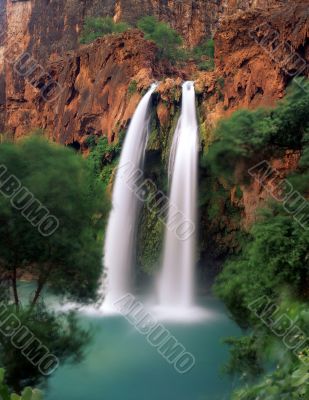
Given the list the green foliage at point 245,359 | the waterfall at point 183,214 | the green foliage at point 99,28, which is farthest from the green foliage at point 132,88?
the green foliage at point 245,359

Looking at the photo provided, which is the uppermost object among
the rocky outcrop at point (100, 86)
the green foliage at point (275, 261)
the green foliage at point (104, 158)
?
the rocky outcrop at point (100, 86)

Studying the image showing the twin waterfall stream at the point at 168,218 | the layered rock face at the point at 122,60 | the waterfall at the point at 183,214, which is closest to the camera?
the layered rock face at the point at 122,60

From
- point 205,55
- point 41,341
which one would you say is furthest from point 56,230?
point 205,55

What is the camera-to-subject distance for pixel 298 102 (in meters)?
7.39

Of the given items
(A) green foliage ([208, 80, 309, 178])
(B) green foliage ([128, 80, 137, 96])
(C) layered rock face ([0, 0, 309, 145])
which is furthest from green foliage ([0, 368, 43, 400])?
(B) green foliage ([128, 80, 137, 96])

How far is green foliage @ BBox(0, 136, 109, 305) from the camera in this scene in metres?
6.13

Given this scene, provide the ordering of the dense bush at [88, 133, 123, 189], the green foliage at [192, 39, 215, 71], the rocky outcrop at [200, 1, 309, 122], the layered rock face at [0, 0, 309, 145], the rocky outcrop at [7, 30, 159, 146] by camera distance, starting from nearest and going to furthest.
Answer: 1. the rocky outcrop at [200, 1, 309, 122]
2. the layered rock face at [0, 0, 309, 145]
3. the dense bush at [88, 133, 123, 189]
4. the rocky outcrop at [7, 30, 159, 146]
5. the green foliage at [192, 39, 215, 71]

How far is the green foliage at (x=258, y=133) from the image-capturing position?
23.7ft

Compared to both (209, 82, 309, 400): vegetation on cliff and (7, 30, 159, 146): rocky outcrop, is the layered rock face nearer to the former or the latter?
(7, 30, 159, 146): rocky outcrop

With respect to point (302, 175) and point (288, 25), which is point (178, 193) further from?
point (302, 175)

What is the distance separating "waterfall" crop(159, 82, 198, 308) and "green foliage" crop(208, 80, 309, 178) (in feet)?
25.9

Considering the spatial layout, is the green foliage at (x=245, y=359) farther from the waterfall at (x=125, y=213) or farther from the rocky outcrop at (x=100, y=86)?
the rocky outcrop at (x=100, y=86)

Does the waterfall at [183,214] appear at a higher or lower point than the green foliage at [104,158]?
lower

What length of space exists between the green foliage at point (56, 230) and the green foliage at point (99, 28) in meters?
26.6
